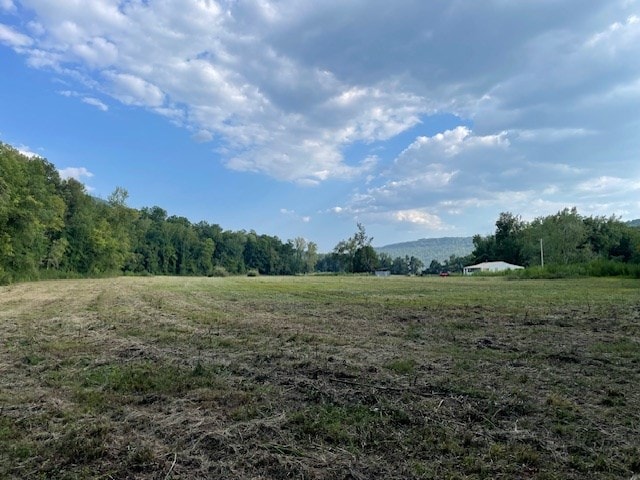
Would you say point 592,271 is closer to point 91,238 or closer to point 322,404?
point 322,404

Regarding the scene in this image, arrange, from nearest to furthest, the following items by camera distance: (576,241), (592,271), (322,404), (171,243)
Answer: (322,404)
(592,271)
(576,241)
(171,243)

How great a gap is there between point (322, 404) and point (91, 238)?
68.9 meters

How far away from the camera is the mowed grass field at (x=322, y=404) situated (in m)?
3.75

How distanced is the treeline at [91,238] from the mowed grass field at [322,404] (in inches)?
1379

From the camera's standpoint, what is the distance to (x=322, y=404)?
529cm

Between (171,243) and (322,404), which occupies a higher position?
(171,243)

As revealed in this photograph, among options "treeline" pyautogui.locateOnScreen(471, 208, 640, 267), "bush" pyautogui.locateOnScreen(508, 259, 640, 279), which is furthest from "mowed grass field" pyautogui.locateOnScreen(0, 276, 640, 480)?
"treeline" pyautogui.locateOnScreen(471, 208, 640, 267)

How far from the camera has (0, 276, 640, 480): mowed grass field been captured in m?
3.75

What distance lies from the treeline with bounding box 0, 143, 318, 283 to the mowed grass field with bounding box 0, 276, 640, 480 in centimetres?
3503

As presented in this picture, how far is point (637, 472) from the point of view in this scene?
3537mm

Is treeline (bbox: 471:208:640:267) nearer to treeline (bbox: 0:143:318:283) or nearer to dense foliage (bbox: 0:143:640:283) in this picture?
dense foliage (bbox: 0:143:640:283)

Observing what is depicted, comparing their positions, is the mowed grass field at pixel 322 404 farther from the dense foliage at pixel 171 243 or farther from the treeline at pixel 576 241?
the treeline at pixel 576 241

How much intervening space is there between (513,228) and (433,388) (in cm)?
11016

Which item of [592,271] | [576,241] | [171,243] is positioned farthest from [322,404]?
[171,243]
